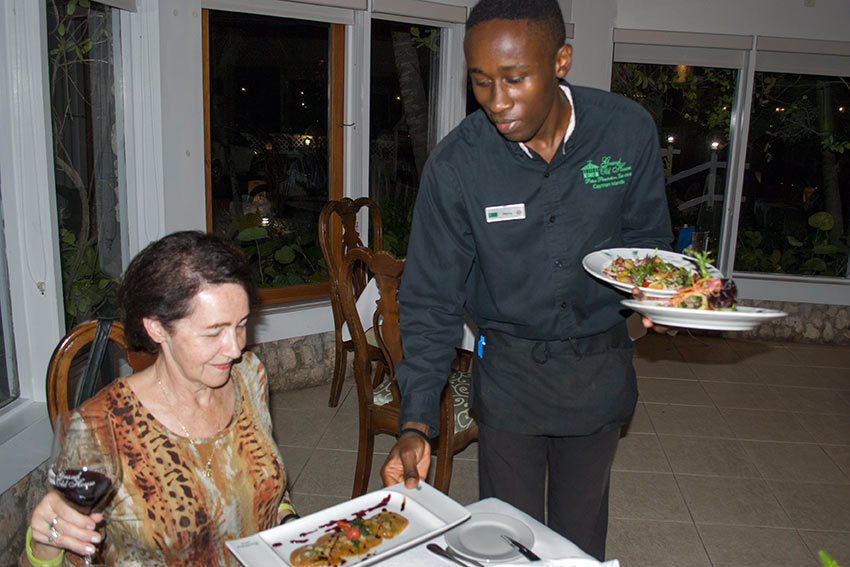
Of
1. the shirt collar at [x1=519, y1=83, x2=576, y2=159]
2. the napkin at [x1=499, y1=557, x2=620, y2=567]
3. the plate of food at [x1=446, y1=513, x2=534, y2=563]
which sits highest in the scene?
the shirt collar at [x1=519, y1=83, x2=576, y2=159]

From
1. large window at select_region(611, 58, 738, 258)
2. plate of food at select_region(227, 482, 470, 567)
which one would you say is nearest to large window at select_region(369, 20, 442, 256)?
large window at select_region(611, 58, 738, 258)

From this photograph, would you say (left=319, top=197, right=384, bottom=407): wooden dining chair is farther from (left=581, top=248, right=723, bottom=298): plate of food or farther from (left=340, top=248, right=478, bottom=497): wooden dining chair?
(left=581, top=248, right=723, bottom=298): plate of food

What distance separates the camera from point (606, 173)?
1431mm

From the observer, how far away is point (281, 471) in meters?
1.46

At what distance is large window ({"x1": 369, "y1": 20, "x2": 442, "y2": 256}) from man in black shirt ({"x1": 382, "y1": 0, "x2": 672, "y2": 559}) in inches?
119

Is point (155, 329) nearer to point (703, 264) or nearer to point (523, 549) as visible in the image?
point (523, 549)

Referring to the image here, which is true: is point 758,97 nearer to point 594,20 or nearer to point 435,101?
point 594,20

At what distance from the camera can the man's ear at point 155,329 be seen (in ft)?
4.44

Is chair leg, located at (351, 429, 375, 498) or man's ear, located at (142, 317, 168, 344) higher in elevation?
man's ear, located at (142, 317, 168, 344)

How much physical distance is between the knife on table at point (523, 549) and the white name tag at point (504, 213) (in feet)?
2.10

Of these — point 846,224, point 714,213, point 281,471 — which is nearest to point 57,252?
point 281,471

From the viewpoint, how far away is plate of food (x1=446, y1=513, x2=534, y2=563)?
3.39 feet

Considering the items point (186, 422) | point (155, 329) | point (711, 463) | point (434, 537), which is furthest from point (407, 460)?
point (711, 463)

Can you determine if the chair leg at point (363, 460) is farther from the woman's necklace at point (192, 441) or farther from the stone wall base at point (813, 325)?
the stone wall base at point (813, 325)
